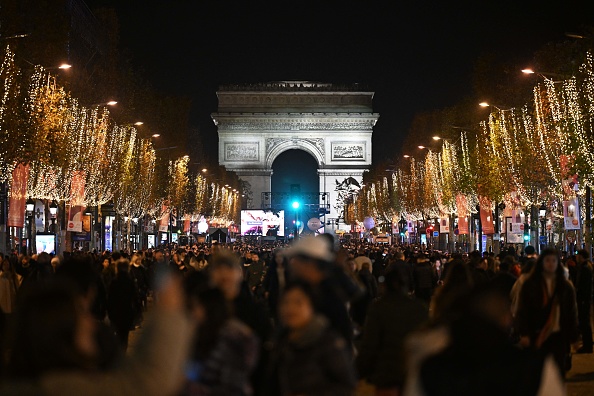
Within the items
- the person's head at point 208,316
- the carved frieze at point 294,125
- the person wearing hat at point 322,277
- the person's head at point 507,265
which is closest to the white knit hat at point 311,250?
the person wearing hat at point 322,277

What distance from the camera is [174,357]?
508 centimetres

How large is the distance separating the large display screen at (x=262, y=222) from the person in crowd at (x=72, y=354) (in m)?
92.5

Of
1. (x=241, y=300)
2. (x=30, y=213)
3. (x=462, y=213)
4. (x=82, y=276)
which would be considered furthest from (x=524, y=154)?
(x=82, y=276)

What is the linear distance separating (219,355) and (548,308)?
21.3 ft

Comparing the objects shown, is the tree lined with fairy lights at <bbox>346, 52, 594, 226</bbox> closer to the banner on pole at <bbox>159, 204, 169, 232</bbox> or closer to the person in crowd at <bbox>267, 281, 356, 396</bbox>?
the banner on pole at <bbox>159, 204, 169, 232</bbox>

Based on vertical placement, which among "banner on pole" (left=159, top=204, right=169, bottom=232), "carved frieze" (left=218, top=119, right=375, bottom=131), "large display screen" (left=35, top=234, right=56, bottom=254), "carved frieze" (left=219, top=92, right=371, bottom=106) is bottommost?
"large display screen" (left=35, top=234, right=56, bottom=254)

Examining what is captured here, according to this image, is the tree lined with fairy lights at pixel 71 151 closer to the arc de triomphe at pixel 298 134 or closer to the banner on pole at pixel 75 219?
the banner on pole at pixel 75 219

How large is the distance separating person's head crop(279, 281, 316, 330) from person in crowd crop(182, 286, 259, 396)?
0.99ft

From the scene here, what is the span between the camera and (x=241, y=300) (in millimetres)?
10219

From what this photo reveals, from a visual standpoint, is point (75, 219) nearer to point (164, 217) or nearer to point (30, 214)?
point (30, 214)

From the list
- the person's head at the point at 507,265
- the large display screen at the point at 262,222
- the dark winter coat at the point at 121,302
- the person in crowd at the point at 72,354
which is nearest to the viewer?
the person in crowd at the point at 72,354

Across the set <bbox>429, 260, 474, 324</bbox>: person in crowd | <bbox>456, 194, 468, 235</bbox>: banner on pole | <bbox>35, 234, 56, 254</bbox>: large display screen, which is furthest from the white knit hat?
<bbox>456, 194, 468, 235</bbox>: banner on pole

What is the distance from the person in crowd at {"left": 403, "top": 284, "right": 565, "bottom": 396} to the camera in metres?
5.28

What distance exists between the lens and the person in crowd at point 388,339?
8797mm
